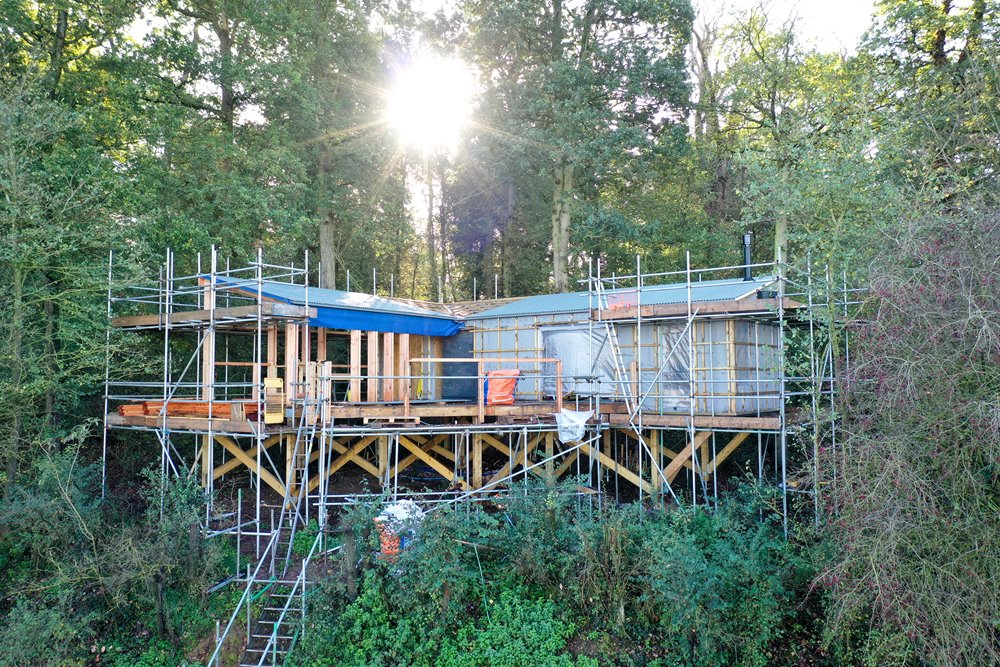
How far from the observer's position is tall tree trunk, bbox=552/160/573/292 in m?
23.3

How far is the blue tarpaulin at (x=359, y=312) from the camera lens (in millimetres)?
13805

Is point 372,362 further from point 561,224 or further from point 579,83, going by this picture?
point 579,83

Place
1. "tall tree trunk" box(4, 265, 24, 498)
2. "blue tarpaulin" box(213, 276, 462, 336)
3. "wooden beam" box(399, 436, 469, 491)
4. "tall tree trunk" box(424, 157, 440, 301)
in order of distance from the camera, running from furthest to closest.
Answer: "tall tree trunk" box(424, 157, 440, 301)
"blue tarpaulin" box(213, 276, 462, 336)
"wooden beam" box(399, 436, 469, 491)
"tall tree trunk" box(4, 265, 24, 498)

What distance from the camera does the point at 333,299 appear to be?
15.1 metres

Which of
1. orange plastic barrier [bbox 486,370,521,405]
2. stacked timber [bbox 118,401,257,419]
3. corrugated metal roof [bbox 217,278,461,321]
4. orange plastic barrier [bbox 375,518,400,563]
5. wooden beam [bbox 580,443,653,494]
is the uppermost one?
corrugated metal roof [bbox 217,278,461,321]

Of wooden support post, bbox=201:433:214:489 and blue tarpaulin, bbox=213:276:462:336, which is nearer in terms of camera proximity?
wooden support post, bbox=201:433:214:489

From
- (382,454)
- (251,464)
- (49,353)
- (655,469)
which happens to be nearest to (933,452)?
(655,469)

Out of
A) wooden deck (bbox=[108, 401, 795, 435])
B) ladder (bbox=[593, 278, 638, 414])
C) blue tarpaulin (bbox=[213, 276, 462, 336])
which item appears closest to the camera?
wooden deck (bbox=[108, 401, 795, 435])

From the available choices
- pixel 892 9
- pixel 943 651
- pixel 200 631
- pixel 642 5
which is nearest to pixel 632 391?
pixel 943 651

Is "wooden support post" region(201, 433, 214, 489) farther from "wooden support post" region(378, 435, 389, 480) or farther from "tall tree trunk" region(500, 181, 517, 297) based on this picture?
"tall tree trunk" region(500, 181, 517, 297)

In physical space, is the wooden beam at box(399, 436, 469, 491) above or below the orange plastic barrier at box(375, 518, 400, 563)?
above

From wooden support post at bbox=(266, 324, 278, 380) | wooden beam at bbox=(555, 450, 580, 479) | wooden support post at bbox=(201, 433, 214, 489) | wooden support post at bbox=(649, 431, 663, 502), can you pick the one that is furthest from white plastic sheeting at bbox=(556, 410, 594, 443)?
wooden support post at bbox=(201, 433, 214, 489)

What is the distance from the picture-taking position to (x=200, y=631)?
34.1 ft

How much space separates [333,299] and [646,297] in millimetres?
7157
